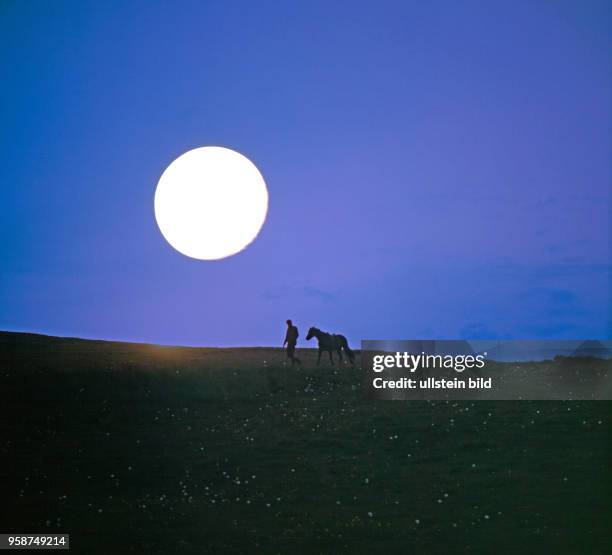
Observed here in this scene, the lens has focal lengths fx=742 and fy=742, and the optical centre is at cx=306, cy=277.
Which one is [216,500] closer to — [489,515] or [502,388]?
[489,515]

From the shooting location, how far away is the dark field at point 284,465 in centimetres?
2086

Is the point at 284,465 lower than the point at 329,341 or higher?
lower

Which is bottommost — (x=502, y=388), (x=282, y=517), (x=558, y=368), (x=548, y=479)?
(x=282, y=517)

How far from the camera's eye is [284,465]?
2756 centimetres

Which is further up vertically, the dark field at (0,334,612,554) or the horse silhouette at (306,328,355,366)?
the horse silhouette at (306,328,355,366)

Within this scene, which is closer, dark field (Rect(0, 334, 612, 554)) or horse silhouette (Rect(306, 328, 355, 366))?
dark field (Rect(0, 334, 612, 554))

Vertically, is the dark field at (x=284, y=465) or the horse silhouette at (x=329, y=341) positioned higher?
the horse silhouette at (x=329, y=341)

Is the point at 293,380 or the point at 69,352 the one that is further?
the point at 69,352

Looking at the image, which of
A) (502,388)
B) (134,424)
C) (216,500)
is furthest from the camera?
(502,388)

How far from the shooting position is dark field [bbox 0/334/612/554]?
2086 cm

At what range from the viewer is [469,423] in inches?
1284

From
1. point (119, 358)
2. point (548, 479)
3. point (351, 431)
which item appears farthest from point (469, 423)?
point (119, 358)

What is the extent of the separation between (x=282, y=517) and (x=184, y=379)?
65.0 feet

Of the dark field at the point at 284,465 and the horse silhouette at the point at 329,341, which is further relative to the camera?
the horse silhouette at the point at 329,341
